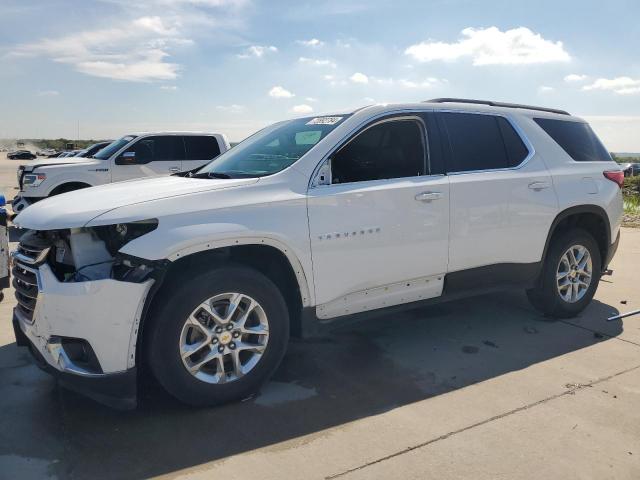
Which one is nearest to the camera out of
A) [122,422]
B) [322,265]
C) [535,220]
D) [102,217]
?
[102,217]

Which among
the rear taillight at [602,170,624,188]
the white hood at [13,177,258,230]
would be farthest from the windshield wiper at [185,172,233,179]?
the rear taillight at [602,170,624,188]

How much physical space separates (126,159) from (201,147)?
149 centimetres

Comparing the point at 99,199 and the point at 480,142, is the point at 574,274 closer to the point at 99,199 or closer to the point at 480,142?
the point at 480,142

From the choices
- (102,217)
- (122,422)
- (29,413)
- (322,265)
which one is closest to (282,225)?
(322,265)

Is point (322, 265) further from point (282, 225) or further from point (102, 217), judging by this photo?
point (102, 217)

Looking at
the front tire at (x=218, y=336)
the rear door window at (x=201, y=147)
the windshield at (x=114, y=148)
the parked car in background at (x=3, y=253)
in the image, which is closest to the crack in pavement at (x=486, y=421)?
the front tire at (x=218, y=336)

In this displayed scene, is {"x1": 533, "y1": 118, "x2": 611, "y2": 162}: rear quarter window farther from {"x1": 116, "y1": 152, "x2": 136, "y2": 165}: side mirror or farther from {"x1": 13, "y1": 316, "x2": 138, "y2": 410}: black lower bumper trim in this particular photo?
{"x1": 116, "y1": 152, "x2": 136, "y2": 165}: side mirror

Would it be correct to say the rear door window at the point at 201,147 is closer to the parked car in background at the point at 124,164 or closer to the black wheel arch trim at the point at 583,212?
the parked car in background at the point at 124,164

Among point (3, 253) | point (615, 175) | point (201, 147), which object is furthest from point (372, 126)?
point (201, 147)

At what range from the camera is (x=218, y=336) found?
10.7 feet

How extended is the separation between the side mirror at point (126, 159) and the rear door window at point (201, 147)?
1056 millimetres

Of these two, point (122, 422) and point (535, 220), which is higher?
point (535, 220)

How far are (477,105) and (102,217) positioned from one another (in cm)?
317

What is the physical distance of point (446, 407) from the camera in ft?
11.1
